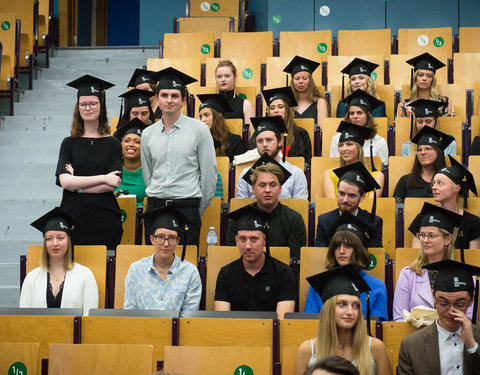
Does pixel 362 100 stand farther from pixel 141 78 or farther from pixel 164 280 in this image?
pixel 164 280

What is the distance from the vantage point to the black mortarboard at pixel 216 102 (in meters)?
6.87

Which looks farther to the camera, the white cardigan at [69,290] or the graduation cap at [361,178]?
the graduation cap at [361,178]

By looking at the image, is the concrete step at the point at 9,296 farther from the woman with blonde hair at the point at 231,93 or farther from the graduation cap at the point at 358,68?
the graduation cap at the point at 358,68

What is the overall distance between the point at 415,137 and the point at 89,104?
2458mm

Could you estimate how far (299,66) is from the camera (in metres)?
7.32

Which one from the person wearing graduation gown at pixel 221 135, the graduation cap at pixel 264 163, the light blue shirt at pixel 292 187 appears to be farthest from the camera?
the person wearing graduation gown at pixel 221 135

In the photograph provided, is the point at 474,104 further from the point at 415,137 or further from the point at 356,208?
the point at 356,208

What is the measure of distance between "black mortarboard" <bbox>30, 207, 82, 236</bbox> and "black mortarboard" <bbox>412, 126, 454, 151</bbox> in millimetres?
2555

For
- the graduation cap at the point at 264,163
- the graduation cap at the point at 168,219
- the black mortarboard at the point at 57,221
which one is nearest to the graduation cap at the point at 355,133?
the graduation cap at the point at 264,163

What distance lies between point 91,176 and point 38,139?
2.81m

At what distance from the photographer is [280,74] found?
26.7 feet

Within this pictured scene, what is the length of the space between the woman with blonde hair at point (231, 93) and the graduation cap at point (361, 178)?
1787 mm

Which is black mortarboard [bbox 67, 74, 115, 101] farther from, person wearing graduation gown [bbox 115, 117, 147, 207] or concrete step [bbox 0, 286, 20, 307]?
concrete step [bbox 0, 286, 20, 307]

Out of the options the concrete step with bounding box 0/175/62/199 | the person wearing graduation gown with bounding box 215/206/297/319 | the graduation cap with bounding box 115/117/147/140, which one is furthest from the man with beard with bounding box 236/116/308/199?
the concrete step with bounding box 0/175/62/199
